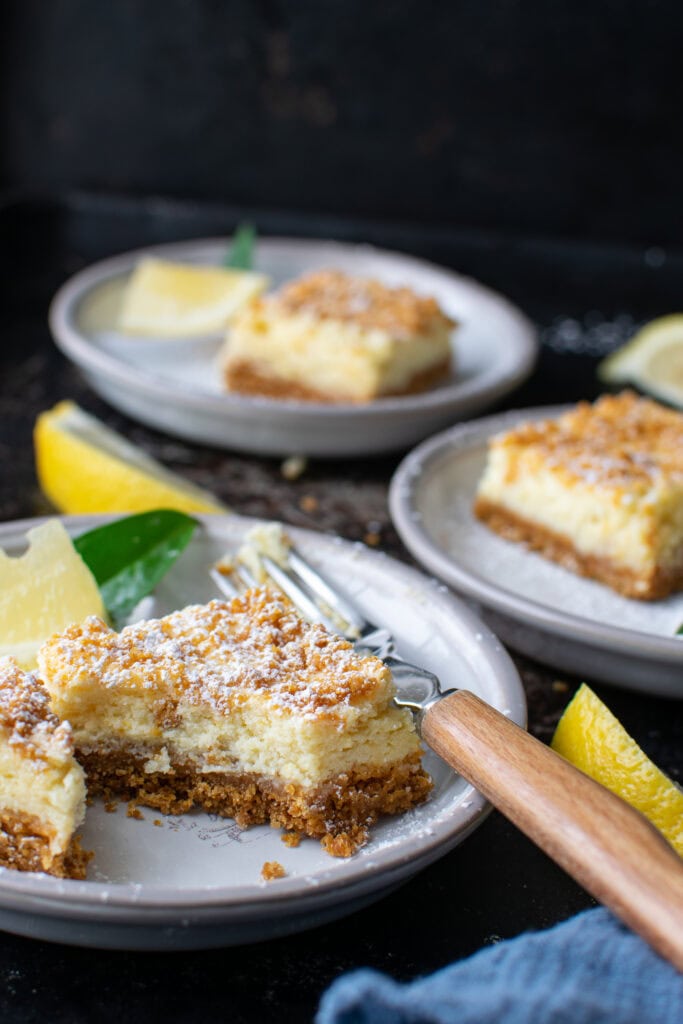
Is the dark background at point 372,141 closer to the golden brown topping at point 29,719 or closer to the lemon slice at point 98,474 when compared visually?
the lemon slice at point 98,474

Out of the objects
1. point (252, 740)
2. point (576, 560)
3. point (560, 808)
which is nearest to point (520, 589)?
point (576, 560)

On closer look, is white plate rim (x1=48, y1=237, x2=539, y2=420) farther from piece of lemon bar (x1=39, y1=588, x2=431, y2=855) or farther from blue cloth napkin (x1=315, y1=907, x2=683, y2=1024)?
blue cloth napkin (x1=315, y1=907, x2=683, y2=1024)

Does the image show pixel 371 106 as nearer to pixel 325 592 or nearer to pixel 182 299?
pixel 182 299

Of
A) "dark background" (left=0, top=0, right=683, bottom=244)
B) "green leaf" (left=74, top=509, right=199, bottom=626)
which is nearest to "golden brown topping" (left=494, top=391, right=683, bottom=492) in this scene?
"green leaf" (left=74, top=509, right=199, bottom=626)

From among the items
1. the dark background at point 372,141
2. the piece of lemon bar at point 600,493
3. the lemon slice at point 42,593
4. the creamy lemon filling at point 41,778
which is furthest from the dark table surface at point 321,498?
the lemon slice at point 42,593

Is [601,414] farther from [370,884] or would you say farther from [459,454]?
[370,884]

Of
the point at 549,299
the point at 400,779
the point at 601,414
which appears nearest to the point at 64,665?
the point at 400,779
